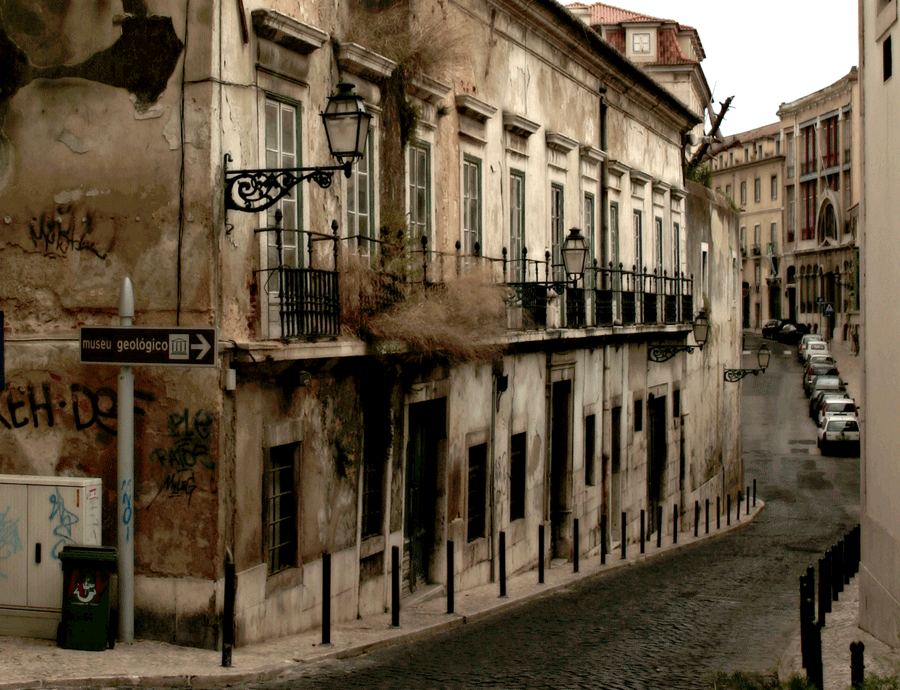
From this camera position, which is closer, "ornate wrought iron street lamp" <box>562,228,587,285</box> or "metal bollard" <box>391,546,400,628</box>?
"metal bollard" <box>391,546,400,628</box>

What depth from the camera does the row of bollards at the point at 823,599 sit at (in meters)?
8.65

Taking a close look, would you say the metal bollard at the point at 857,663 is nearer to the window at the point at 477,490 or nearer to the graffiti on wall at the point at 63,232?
the graffiti on wall at the point at 63,232

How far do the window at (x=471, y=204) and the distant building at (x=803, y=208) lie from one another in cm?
6058

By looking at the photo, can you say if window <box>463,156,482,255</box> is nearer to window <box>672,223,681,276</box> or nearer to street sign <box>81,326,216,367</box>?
street sign <box>81,326,216,367</box>

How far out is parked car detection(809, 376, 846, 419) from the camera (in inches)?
2072

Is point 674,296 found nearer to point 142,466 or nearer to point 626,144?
point 626,144

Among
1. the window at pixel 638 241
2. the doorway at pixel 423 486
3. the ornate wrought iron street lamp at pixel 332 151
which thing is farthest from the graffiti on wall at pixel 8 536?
the window at pixel 638 241

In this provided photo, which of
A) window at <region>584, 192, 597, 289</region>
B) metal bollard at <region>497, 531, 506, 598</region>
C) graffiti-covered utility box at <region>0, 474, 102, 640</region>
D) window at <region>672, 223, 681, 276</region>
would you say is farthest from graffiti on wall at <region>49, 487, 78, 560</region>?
window at <region>672, 223, 681, 276</region>

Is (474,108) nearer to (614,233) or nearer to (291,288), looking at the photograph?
(291,288)

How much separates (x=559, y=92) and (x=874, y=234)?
8.62 m

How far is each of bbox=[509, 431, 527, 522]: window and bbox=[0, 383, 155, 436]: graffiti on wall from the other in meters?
8.52

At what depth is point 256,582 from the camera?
11938 millimetres

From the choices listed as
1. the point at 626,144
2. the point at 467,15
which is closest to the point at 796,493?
the point at 626,144

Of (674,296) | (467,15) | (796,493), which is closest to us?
(467,15)
